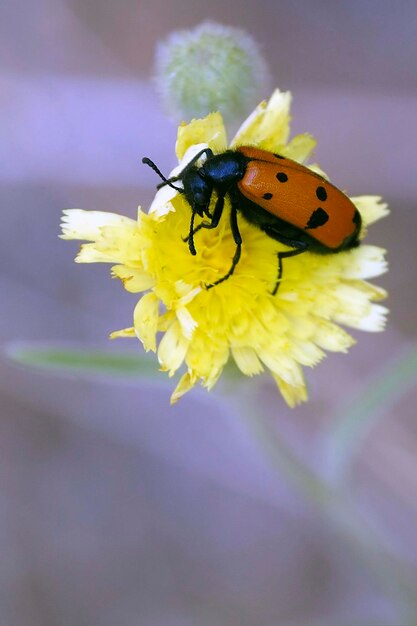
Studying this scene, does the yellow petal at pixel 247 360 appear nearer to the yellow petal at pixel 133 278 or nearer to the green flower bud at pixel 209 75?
the yellow petal at pixel 133 278


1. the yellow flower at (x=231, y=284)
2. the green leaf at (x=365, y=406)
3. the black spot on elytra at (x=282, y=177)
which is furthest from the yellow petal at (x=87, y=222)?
the green leaf at (x=365, y=406)

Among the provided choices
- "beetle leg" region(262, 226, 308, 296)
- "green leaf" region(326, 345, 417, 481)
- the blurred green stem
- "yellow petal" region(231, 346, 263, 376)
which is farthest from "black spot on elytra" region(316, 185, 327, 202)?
the blurred green stem

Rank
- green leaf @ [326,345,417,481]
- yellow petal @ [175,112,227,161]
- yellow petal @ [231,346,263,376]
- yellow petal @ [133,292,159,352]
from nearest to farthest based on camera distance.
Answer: yellow petal @ [133,292,159,352] < yellow petal @ [175,112,227,161] < yellow petal @ [231,346,263,376] < green leaf @ [326,345,417,481]

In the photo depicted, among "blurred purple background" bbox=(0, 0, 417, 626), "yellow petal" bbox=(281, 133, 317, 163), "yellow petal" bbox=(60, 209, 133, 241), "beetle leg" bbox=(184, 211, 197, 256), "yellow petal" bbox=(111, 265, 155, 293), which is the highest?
"yellow petal" bbox=(281, 133, 317, 163)

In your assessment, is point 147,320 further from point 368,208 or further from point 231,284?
point 368,208

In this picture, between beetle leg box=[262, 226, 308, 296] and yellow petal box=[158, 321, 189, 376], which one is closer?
yellow petal box=[158, 321, 189, 376]

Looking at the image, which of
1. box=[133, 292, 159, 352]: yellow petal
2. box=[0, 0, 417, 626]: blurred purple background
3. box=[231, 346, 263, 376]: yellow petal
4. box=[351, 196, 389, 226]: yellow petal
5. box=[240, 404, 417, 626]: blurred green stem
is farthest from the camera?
box=[0, 0, 417, 626]: blurred purple background

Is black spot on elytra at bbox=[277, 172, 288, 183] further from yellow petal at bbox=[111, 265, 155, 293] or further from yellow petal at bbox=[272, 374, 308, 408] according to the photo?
yellow petal at bbox=[272, 374, 308, 408]
